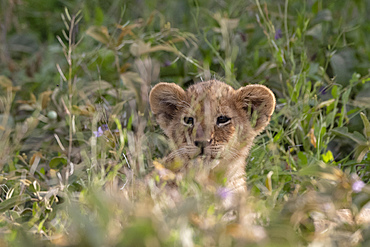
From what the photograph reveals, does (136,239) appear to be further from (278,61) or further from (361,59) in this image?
(361,59)

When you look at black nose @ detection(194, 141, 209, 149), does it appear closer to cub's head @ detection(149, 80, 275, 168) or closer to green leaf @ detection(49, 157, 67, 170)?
cub's head @ detection(149, 80, 275, 168)

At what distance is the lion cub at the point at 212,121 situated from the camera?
329 cm

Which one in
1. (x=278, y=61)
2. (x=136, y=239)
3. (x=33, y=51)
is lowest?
(x=33, y=51)

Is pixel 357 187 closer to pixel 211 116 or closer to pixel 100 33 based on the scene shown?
pixel 211 116

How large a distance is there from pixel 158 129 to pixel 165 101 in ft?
1.12

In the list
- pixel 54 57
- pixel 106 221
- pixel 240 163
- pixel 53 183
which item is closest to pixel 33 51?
pixel 54 57

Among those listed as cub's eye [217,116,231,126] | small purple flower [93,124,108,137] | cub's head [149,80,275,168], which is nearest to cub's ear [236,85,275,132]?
cub's head [149,80,275,168]

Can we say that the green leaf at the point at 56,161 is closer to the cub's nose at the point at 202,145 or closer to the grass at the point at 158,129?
the grass at the point at 158,129

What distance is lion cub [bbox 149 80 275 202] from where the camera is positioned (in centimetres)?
329

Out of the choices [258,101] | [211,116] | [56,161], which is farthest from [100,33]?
[258,101]

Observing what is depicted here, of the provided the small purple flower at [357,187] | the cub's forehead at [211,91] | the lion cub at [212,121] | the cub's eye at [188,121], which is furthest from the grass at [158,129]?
the cub's forehead at [211,91]

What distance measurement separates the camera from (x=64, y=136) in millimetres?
4145

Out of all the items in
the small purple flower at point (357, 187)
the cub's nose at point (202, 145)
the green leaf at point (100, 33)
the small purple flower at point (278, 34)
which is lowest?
the cub's nose at point (202, 145)

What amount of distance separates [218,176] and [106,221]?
2.61 ft
